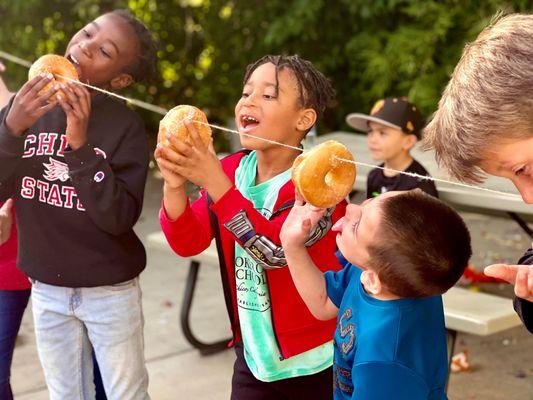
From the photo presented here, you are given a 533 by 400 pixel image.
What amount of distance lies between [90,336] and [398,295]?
1333 mm

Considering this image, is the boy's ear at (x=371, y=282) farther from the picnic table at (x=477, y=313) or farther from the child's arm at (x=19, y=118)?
the picnic table at (x=477, y=313)

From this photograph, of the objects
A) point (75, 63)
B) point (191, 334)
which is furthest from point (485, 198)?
point (75, 63)

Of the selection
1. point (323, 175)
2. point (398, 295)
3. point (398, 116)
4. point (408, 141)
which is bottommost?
point (408, 141)

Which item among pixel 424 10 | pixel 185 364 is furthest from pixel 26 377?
pixel 424 10

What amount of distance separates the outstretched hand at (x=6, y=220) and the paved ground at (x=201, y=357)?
1.31 meters

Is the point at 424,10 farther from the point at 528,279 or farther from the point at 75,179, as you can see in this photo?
the point at 528,279

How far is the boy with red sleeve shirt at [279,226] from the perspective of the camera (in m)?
2.61

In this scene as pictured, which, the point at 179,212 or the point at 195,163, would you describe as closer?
the point at 195,163

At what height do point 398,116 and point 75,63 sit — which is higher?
point 75,63

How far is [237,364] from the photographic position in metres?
2.81

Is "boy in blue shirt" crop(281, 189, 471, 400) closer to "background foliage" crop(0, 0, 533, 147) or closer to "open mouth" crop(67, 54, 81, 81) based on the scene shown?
"open mouth" crop(67, 54, 81, 81)

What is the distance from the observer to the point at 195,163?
7.88 feet

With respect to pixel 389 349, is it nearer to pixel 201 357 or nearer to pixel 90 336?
pixel 90 336

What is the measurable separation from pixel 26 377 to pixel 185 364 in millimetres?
854
